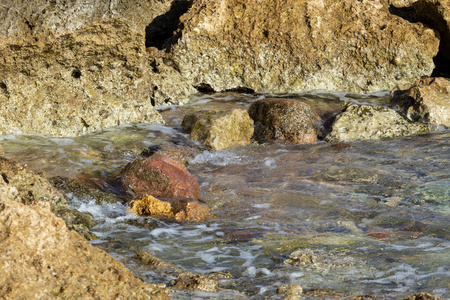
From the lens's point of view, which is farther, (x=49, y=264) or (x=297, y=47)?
(x=297, y=47)

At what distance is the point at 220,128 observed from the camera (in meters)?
6.85

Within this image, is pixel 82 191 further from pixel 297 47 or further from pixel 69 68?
pixel 297 47

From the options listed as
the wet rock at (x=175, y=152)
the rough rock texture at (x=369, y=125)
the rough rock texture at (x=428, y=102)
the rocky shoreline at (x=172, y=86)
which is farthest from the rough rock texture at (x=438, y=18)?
the wet rock at (x=175, y=152)

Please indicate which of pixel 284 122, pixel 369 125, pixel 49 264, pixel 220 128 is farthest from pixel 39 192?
pixel 369 125

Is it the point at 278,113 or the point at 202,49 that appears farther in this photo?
the point at 202,49

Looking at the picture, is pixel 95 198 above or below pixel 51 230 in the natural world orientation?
below

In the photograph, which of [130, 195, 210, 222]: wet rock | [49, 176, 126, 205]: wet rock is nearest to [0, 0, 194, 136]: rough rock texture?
[49, 176, 126, 205]: wet rock

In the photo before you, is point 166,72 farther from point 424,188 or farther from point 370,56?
point 424,188

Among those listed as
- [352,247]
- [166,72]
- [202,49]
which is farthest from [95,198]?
[202,49]

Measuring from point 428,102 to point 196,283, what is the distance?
6410mm

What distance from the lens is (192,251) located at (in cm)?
339

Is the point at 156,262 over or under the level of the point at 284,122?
under

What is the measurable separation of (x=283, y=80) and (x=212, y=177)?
14.6ft

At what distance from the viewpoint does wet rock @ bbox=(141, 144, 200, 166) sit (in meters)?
6.09
